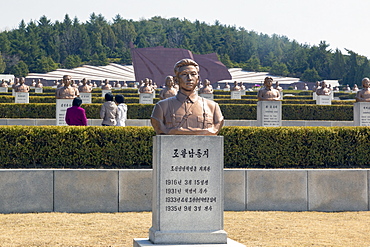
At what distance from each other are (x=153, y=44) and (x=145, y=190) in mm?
132396

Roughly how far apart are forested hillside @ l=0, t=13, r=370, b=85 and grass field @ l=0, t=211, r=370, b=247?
2862 inches

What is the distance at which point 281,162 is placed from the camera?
35.6 feet

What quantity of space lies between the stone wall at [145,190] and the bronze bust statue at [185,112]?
312cm

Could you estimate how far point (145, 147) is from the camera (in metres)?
10.6

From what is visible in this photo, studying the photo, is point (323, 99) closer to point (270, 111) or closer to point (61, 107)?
point (270, 111)

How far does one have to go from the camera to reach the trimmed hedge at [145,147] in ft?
34.1

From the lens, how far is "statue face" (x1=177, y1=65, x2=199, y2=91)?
6.76m

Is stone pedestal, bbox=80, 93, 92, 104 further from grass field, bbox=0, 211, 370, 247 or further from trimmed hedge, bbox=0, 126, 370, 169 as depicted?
grass field, bbox=0, 211, 370, 247

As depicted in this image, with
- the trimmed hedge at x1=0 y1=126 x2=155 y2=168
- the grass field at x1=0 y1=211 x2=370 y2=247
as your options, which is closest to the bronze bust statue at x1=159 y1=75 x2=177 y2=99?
the trimmed hedge at x1=0 y1=126 x2=155 y2=168

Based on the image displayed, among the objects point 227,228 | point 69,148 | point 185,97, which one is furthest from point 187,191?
point 69,148

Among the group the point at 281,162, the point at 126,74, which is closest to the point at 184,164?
the point at 281,162

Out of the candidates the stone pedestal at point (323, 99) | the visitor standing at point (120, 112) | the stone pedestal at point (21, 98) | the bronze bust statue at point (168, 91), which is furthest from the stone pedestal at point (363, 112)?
the stone pedestal at point (21, 98)

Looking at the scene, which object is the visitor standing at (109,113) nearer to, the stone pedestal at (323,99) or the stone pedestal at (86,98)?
the stone pedestal at (86,98)

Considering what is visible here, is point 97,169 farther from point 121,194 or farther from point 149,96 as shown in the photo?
point 149,96
